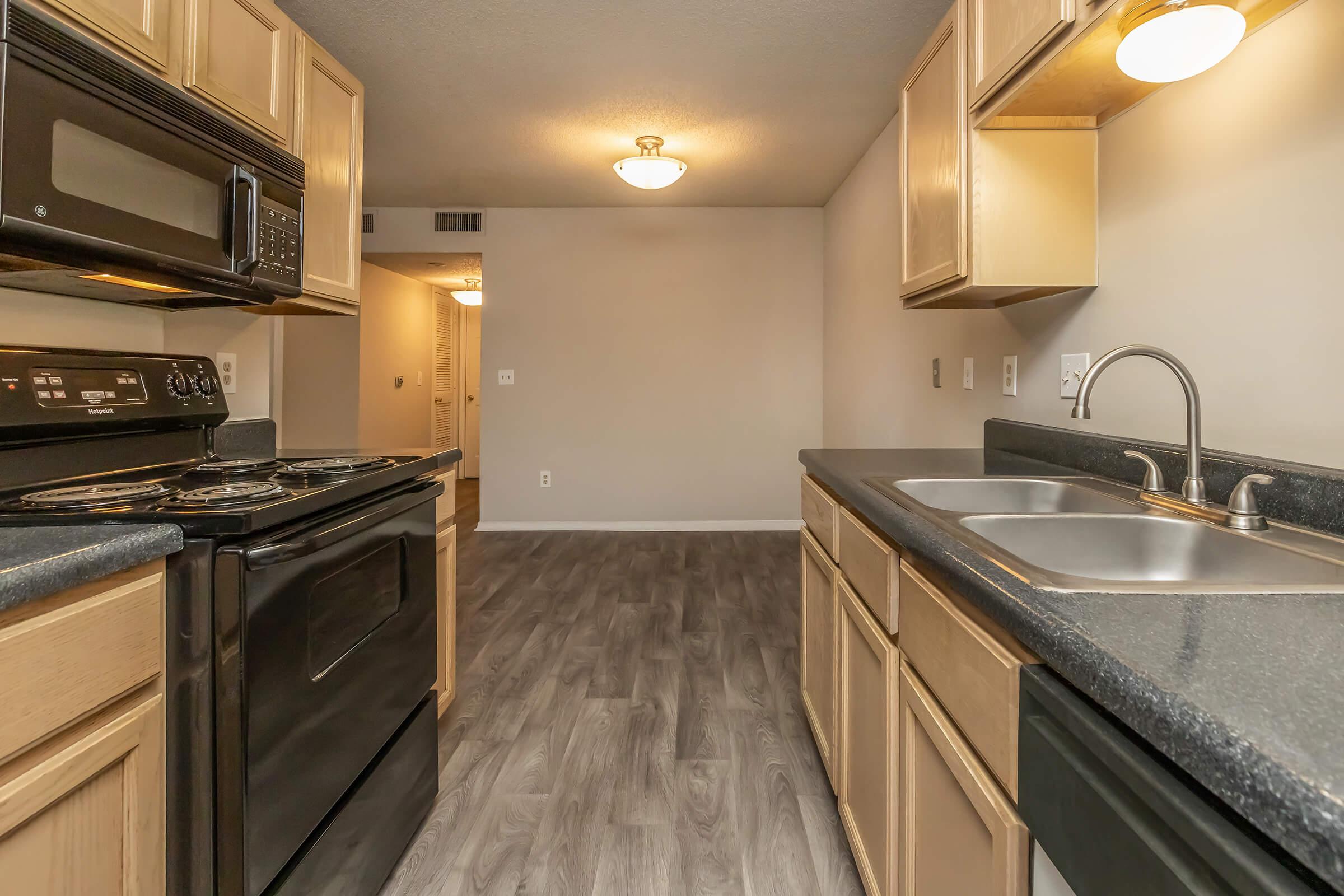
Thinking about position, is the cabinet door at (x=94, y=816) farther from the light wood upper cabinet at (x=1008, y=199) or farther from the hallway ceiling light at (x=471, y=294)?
the hallway ceiling light at (x=471, y=294)

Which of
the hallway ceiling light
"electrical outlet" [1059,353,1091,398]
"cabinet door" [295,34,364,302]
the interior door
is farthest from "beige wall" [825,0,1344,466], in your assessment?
the interior door

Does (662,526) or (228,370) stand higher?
(228,370)

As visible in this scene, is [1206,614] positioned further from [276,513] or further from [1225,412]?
[276,513]

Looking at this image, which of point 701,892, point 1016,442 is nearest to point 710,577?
point 1016,442

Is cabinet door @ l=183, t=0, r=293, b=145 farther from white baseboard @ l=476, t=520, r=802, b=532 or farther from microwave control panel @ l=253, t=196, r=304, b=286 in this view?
white baseboard @ l=476, t=520, r=802, b=532

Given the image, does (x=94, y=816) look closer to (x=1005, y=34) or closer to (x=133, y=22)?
(x=133, y=22)

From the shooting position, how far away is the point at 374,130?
3.44m

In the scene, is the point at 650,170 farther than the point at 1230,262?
Yes

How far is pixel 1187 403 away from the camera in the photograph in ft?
3.67

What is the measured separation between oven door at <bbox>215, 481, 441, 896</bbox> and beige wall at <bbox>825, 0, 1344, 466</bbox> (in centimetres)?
164

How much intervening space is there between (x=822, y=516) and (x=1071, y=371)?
752mm

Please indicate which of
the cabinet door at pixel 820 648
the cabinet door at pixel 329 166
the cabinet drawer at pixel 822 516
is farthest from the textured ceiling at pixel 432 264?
the cabinet door at pixel 820 648

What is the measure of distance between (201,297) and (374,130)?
2230mm

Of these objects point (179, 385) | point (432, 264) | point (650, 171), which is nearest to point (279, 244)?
point (179, 385)
